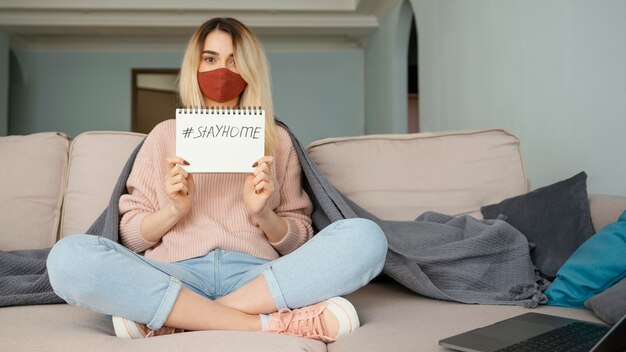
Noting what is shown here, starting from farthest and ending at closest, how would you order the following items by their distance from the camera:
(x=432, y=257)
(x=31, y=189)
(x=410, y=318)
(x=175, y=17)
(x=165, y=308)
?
(x=175, y=17) → (x=31, y=189) → (x=432, y=257) → (x=410, y=318) → (x=165, y=308)

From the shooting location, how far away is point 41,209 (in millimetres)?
1652

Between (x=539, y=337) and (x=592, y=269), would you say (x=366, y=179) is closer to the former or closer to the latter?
(x=592, y=269)

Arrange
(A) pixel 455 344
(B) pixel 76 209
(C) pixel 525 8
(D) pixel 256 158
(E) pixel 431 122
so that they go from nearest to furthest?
(A) pixel 455 344, (D) pixel 256 158, (B) pixel 76 209, (C) pixel 525 8, (E) pixel 431 122

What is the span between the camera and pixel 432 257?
57.4 inches

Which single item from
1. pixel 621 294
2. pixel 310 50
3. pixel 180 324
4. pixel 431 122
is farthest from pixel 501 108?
pixel 310 50

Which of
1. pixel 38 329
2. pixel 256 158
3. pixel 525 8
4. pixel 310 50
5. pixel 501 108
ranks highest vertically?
pixel 310 50

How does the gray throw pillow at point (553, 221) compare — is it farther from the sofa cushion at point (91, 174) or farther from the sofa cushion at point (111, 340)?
the sofa cushion at point (91, 174)

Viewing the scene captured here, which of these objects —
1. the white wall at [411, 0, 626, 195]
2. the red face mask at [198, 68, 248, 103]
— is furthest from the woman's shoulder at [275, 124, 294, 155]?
the white wall at [411, 0, 626, 195]

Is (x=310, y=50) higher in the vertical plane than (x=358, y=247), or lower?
higher

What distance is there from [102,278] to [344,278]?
0.45m

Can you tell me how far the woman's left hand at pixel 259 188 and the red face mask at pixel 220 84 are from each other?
0.90 feet

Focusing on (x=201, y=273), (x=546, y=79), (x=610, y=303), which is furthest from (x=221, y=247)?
(x=546, y=79)

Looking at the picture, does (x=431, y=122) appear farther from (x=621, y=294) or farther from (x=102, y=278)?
(x=102, y=278)

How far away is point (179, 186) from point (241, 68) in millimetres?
392
